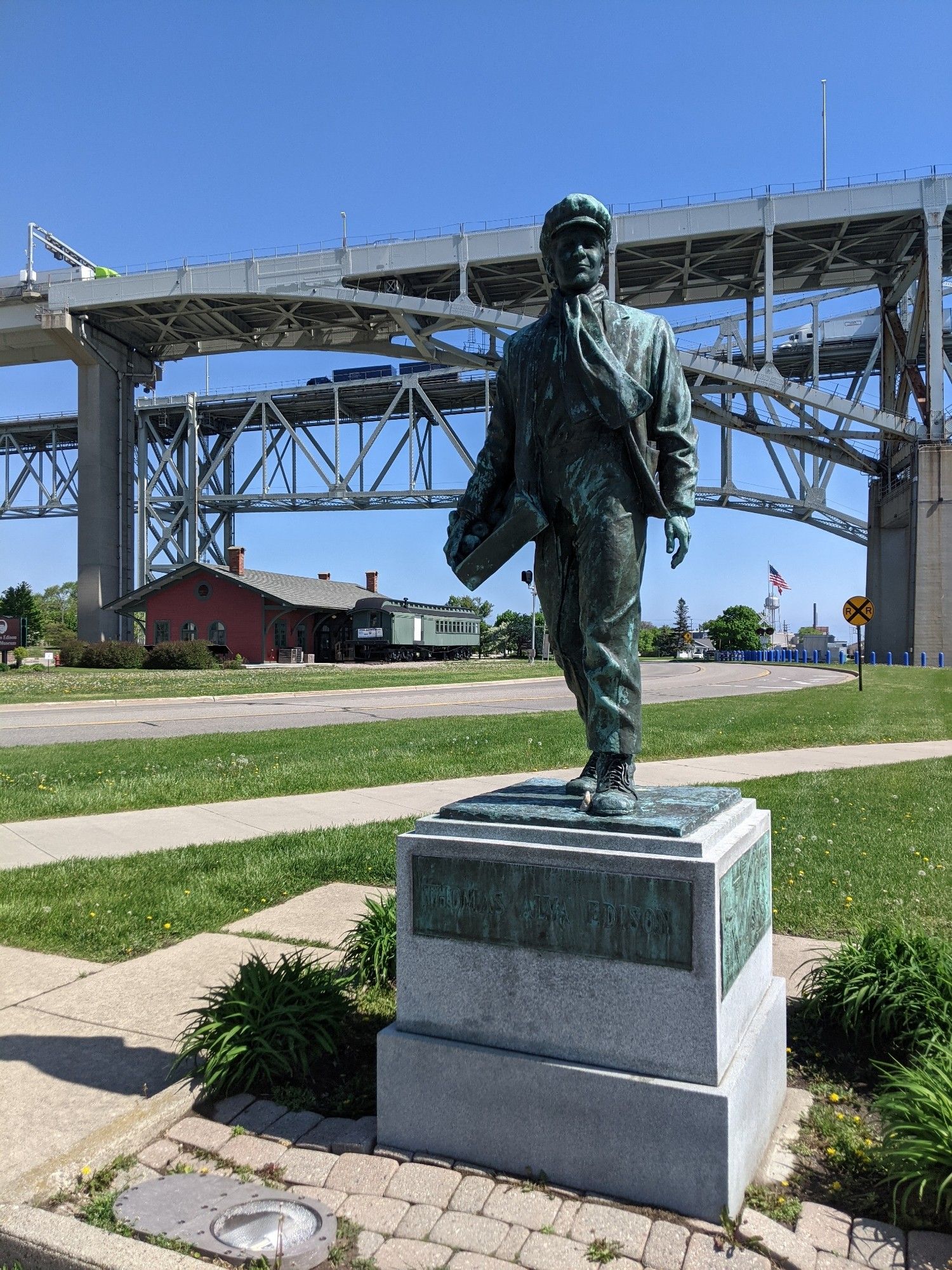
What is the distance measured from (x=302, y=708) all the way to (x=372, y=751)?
8.81 metres

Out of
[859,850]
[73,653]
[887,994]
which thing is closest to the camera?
[887,994]

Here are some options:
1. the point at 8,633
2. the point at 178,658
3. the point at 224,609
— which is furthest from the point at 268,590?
the point at 8,633

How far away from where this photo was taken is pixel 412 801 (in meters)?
8.98

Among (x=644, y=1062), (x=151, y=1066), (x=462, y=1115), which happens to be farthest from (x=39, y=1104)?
(x=644, y=1062)

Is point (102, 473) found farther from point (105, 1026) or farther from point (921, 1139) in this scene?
point (921, 1139)

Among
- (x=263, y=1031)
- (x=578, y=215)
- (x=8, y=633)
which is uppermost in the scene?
(x=578, y=215)

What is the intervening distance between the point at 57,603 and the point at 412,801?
150503 millimetres

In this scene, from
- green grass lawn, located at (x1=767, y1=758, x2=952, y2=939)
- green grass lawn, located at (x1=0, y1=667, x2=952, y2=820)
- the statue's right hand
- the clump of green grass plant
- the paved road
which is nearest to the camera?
the clump of green grass plant

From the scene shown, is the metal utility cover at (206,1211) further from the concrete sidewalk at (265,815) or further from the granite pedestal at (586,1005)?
the concrete sidewalk at (265,815)

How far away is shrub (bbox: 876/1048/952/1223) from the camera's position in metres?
2.65

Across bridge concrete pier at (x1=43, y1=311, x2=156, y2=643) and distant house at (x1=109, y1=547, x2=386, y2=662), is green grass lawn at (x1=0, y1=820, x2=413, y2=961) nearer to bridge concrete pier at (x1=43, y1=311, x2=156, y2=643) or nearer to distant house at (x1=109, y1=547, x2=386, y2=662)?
distant house at (x1=109, y1=547, x2=386, y2=662)

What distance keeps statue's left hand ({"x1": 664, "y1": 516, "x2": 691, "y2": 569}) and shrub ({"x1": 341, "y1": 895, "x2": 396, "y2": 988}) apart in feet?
7.34

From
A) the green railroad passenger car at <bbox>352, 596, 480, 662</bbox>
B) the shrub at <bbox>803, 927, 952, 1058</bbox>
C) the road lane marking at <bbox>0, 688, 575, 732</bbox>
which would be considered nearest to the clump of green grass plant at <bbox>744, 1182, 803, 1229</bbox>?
the shrub at <bbox>803, 927, 952, 1058</bbox>

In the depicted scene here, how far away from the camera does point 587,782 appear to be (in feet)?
11.8
